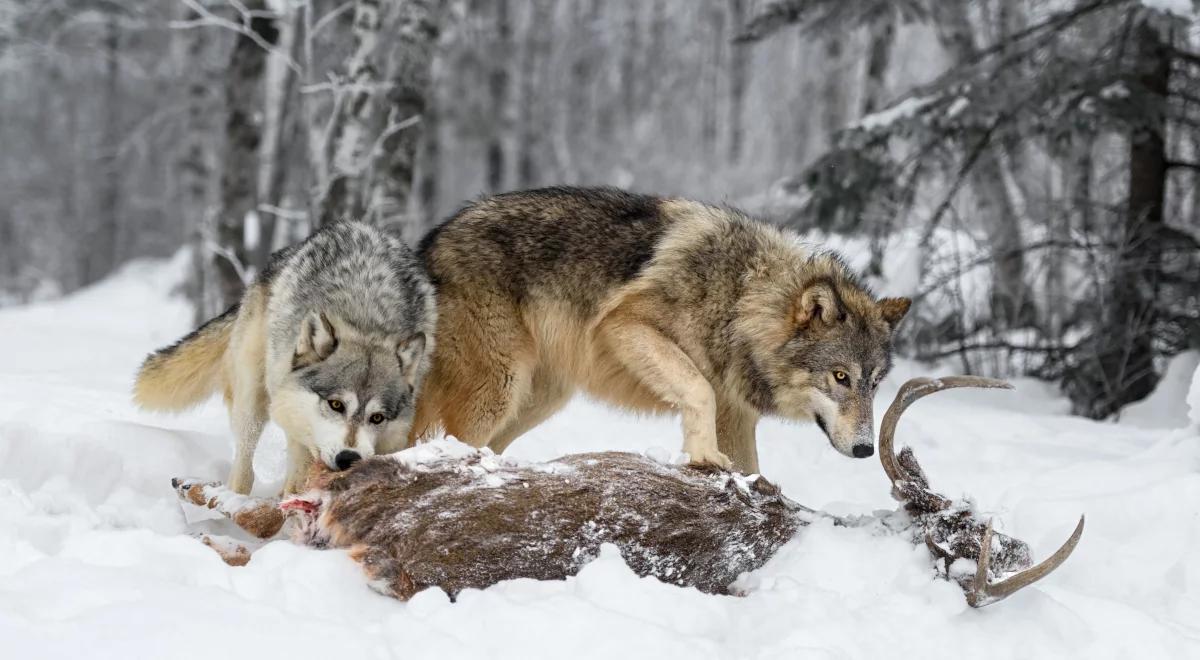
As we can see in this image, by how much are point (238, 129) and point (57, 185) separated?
32.8 metres

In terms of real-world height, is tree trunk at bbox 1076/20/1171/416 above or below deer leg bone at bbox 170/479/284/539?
above

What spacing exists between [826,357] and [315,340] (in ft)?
8.64

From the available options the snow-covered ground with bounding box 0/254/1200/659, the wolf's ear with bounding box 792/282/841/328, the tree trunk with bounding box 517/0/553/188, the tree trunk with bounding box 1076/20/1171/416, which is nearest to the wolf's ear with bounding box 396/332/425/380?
the snow-covered ground with bounding box 0/254/1200/659

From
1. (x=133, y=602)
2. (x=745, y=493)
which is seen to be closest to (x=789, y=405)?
(x=745, y=493)

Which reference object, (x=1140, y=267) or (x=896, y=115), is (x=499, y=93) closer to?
(x=896, y=115)

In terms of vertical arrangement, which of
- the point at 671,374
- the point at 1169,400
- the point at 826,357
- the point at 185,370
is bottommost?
the point at 1169,400

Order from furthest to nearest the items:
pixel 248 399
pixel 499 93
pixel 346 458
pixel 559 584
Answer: pixel 499 93, pixel 248 399, pixel 346 458, pixel 559 584

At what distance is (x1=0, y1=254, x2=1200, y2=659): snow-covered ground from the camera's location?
9.47ft

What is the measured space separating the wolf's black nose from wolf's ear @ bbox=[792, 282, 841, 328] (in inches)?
93.5

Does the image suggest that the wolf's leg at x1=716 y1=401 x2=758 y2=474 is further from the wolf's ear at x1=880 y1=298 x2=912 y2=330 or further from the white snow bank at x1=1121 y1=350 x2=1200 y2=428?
the white snow bank at x1=1121 y1=350 x2=1200 y2=428

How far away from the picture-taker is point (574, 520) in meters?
3.79

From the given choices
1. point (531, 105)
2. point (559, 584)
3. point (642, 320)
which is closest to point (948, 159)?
point (642, 320)

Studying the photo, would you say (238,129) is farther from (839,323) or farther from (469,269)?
(839,323)

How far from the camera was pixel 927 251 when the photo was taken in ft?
30.9
